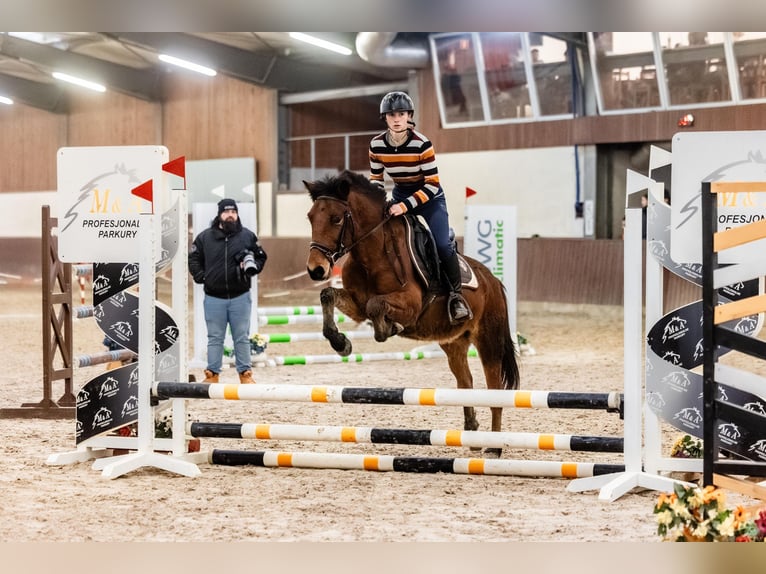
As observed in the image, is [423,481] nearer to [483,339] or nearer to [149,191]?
[483,339]

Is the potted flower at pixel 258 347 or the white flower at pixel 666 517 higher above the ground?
the potted flower at pixel 258 347

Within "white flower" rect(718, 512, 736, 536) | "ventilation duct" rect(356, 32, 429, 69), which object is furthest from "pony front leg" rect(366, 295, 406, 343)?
"ventilation duct" rect(356, 32, 429, 69)

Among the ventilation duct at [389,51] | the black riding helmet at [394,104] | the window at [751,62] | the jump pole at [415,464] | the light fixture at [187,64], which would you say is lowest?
the jump pole at [415,464]

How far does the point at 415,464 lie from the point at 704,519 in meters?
1.59

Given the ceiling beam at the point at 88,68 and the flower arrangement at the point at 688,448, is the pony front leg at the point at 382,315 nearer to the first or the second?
the flower arrangement at the point at 688,448

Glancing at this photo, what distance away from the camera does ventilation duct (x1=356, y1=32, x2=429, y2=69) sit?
1437 centimetres

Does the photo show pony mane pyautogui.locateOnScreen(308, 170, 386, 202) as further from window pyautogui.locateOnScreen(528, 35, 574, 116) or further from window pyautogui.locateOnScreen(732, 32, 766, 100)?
window pyautogui.locateOnScreen(528, 35, 574, 116)

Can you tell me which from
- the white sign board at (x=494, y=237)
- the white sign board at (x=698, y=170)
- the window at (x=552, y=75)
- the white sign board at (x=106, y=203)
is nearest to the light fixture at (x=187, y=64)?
the window at (x=552, y=75)

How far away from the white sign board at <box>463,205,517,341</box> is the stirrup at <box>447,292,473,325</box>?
4.20 metres

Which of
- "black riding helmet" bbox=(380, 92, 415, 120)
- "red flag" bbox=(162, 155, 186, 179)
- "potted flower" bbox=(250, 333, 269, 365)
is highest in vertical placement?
"black riding helmet" bbox=(380, 92, 415, 120)

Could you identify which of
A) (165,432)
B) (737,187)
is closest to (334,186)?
(165,432)

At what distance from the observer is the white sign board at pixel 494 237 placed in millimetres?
8984

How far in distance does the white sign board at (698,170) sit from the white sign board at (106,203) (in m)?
2.28
